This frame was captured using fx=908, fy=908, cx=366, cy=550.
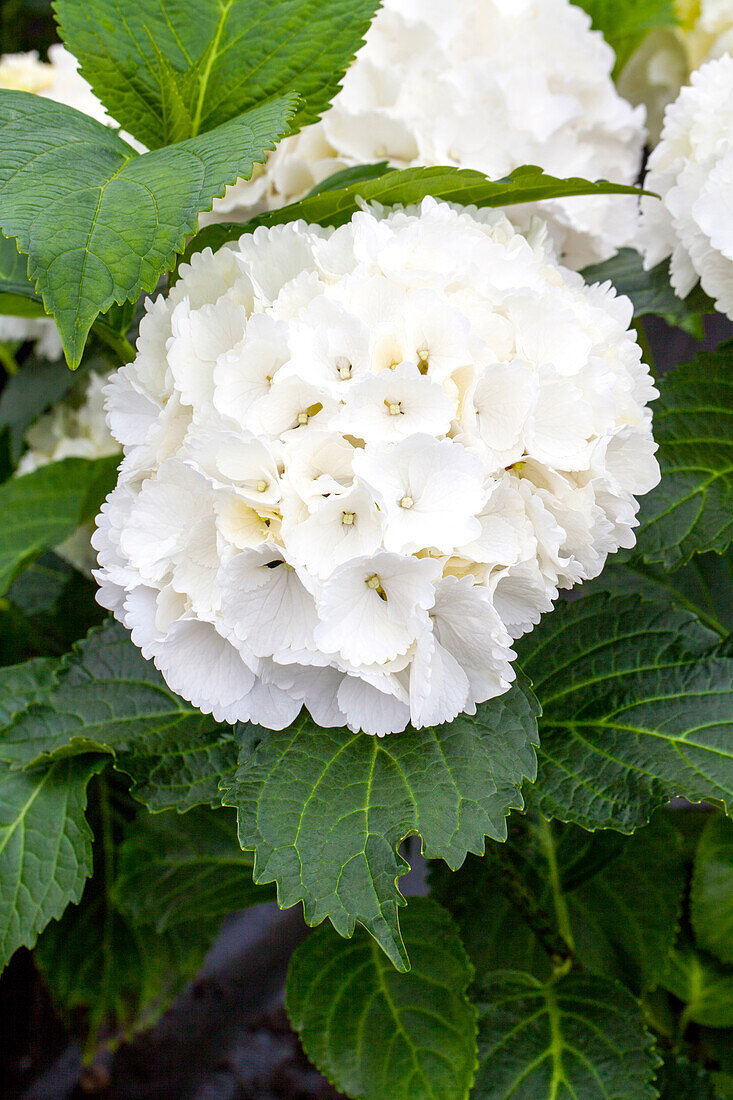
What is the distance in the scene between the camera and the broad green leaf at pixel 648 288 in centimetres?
54

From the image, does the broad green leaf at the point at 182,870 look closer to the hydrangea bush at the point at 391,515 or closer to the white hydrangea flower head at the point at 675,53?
the hydrangea bush at the point at 391,515

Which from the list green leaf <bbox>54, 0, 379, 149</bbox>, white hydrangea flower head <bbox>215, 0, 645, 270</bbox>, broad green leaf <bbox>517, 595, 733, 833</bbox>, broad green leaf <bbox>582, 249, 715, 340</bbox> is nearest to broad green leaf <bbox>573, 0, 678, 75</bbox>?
white hydrangea flower head <bbox>215, 0, 645, 270</bbox>

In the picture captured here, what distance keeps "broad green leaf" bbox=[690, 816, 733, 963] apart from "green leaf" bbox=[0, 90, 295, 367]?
0.61m

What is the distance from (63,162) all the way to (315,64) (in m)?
0.15

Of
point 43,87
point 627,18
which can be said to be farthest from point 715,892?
point 43,87

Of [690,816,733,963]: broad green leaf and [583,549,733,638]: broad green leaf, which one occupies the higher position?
[583,549,733,638]: broad green leaf

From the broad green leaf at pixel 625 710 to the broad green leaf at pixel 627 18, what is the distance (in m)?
0.48

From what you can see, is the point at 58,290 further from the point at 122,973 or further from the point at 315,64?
the point at 122,973

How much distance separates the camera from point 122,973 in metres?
0.75

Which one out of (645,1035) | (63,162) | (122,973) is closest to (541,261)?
(63,162)

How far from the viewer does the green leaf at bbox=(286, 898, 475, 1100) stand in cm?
58

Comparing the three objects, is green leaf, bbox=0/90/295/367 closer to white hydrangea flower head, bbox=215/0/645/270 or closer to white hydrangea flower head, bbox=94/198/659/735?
white hydrangea flower head, bbox=94/198/659/735

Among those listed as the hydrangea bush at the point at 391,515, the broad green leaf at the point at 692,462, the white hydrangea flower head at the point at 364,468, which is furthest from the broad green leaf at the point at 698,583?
the white hydrangea flower head at the point at 364,468

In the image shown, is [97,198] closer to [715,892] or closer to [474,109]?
[474,109]
